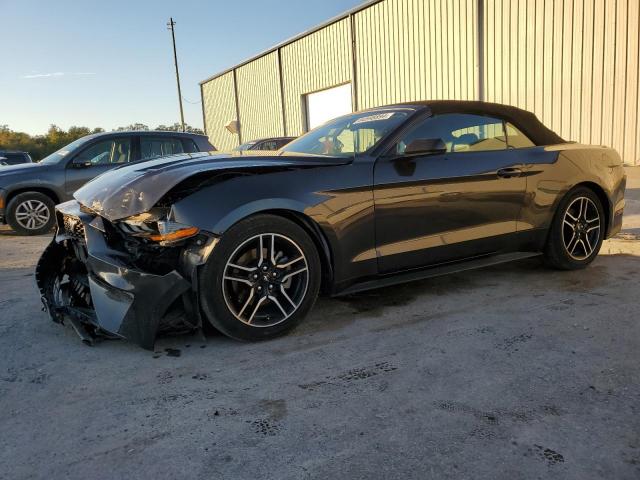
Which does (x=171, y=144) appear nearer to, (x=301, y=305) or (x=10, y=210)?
(x=10, y=210)

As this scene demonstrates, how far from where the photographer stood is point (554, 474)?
6.19 feet

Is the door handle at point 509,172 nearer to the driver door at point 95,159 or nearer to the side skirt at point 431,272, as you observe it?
the side skirt at point 431,272

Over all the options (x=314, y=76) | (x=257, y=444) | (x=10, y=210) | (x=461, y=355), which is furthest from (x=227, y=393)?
(x=314, y=76)

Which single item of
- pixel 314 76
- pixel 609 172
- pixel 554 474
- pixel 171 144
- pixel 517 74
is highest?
pixel 314 76

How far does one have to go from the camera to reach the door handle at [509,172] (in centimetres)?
410

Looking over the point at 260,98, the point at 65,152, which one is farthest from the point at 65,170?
the point at 260,98

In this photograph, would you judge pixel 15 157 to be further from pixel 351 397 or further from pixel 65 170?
pixel 351 397

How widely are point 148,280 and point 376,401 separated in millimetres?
1398

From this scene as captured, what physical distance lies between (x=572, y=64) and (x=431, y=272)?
10438mm

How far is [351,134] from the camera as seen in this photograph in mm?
4105

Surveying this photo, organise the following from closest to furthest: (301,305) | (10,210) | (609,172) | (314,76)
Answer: (301,305) → (609,172) → (10,210) → (314,76)

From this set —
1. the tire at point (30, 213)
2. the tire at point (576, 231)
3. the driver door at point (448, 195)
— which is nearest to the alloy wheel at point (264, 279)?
the driver door at point (448, 195)

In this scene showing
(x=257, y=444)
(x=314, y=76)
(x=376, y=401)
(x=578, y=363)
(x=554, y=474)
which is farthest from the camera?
(x=314, y=76)

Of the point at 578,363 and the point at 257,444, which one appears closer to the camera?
the point at 257,444
